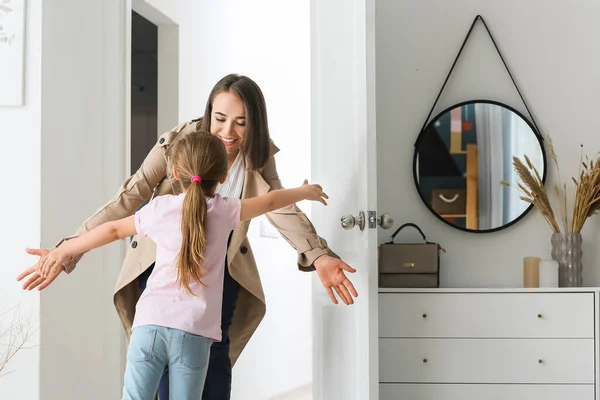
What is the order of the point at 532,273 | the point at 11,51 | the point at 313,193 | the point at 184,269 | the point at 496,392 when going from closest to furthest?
the point at 184,269, the point at 313,193, the point at 11,51, the point at 496,392, the point at 532,273

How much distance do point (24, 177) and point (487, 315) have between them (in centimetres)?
178

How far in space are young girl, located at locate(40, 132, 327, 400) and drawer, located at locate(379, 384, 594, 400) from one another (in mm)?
1136

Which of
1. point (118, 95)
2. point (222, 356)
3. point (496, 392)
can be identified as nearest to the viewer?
point (222, 356)

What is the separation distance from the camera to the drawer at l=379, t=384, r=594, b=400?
273 centimetres

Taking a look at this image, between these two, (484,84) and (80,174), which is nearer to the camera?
(80,174)

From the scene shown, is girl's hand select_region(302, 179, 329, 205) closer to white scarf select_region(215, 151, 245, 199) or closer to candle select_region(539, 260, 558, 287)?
white scarf select_region(215, 151, 245, 199)

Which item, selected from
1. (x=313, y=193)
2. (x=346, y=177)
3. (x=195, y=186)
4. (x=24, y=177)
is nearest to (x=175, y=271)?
(x=195, y=186)

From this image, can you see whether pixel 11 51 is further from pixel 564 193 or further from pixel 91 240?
pixel 564 193

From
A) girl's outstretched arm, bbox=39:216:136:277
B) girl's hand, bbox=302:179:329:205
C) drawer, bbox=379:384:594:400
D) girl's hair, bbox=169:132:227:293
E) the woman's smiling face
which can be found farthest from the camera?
drawer, bbox=379:384:594:400

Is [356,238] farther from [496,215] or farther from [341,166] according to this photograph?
[496,215]

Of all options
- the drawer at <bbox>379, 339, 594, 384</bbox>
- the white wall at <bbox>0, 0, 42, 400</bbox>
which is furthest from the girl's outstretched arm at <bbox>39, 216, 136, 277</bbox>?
the drawer at <bbox>379, 339, 594, 384</bbox>

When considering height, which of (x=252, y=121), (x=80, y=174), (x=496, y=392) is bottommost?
(x=496, y=392)

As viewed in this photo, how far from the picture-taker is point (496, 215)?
10.1ft

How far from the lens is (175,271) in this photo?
6.06ft
